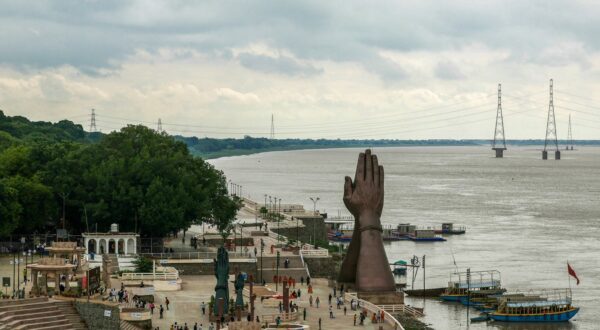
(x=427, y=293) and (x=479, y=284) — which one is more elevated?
(x=479, y=284)

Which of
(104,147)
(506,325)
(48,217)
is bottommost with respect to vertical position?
(506,325)

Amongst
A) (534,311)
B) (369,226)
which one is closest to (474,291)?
(534,311)

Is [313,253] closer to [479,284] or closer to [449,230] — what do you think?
[479,284]

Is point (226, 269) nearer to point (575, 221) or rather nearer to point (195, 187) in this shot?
point (195, 187)

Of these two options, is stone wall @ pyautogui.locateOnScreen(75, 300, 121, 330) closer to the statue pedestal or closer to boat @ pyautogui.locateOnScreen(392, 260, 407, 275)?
the statue pedestal

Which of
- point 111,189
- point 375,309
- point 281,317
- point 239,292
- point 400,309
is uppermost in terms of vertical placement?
point 111,189

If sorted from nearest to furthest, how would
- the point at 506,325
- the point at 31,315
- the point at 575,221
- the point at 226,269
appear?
the point at 31,315 → the point at 226,269 → the point at 506,325 → the point at 575,221

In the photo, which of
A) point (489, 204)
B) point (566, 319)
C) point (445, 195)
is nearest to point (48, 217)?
point (566, 319)

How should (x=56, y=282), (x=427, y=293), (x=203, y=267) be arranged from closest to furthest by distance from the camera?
(x=56, y=282), (x=203, y=267), (x=427, y=293)

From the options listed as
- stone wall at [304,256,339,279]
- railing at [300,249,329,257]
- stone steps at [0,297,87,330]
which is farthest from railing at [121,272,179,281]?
railing at [300,249,329,257]
